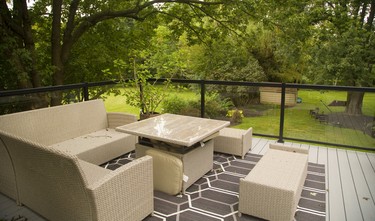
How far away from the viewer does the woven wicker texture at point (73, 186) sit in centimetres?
202

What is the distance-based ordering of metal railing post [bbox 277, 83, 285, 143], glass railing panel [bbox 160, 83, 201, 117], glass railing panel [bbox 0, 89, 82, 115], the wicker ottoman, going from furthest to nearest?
glass railing panel [bbox 160, 83, 201, 117] → metal railing post [bbox 277, 83, 285, 143] → glass railing panel [bbox 0, 89, 82, 115] → the wicker ottoman

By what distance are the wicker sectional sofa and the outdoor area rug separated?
11.9 inches

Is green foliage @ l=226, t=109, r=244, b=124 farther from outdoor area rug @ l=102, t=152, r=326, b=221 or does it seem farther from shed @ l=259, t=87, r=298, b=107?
outdoor area rug @ l=102, t=152, r=326, b=221

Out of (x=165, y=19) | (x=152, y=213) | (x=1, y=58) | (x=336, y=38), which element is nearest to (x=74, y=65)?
(x=1, y=58)

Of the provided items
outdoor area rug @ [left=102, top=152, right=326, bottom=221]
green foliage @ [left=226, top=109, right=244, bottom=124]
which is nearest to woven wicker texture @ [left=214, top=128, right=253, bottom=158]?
outdoor area rug @ [left=102, top=152, right=326, bottom=221]

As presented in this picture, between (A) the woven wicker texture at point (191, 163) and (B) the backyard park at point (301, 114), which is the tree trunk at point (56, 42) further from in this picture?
(A) the woven wicker texture at point (191, 163)

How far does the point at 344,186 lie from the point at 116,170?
268 cm

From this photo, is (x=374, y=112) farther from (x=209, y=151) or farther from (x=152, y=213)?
(x=152, y=213)

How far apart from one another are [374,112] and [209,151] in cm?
279

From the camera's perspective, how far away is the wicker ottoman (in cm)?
242

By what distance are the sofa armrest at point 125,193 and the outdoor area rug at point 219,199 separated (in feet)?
0.83

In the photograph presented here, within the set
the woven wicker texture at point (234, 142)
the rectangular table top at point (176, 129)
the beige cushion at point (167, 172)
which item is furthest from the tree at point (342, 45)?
the beige cushion at point (167, 172)

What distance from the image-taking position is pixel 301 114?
504 centimetres

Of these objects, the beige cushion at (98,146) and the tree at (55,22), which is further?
the tree at (55,22)
